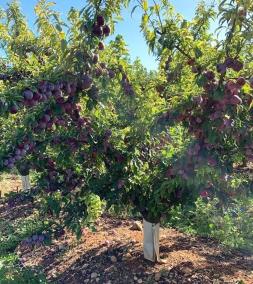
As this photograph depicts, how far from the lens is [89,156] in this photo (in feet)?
11.3

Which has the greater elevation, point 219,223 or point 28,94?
point 28,94

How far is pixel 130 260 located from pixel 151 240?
15.3 inches

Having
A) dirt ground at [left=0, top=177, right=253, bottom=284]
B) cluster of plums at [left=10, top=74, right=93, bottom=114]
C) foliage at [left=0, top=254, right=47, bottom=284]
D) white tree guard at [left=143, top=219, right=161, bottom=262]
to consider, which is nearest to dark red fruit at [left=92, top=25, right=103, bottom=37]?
cluster of plums at [left=10, top=74, right=93, bottom=114]

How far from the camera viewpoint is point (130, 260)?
14.2 feet

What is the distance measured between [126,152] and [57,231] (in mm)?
1087

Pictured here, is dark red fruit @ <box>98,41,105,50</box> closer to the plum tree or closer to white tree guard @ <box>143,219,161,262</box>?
the plum tree

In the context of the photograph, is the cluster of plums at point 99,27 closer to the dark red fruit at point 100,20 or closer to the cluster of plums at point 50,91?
the dark red fruit at point 100,20

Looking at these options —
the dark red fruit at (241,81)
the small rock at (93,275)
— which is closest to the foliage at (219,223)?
the small rock at (93,275)

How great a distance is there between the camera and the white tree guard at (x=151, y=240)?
13.4 feet

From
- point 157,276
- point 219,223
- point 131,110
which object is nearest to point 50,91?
point 131,110

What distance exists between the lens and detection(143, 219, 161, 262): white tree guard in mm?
4090

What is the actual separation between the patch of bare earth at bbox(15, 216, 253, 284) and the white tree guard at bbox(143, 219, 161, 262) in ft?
0.30

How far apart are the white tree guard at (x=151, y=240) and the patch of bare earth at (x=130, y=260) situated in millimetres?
91

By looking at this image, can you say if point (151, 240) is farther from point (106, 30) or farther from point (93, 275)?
point (106, 30)
